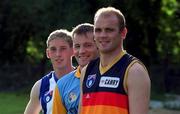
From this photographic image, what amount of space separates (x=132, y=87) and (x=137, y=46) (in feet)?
77.6

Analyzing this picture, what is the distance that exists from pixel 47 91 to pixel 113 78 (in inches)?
55.4

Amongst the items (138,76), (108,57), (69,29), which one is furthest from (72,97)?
(69,29)

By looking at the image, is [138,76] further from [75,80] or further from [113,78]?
[75,80]

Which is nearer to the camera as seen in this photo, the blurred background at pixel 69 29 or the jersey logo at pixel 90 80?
the jersey logo at pixel 90 80

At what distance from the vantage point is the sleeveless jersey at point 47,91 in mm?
4582

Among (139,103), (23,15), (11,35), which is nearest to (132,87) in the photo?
(139,103)

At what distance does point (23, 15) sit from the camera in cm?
2586

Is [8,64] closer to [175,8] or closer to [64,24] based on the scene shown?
[64,24]

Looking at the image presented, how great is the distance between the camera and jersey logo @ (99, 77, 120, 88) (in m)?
3.36

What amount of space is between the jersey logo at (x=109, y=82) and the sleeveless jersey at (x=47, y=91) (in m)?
1.18

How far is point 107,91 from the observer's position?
340 centimetres

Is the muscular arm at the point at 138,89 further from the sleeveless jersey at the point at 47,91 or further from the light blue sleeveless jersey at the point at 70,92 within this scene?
the sleeveless jersey at the point at 47,91

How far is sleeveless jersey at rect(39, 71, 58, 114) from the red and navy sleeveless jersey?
105cm

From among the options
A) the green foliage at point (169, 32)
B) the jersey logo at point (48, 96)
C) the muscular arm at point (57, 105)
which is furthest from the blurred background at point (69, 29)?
the muscular arm at point (57, 105)
